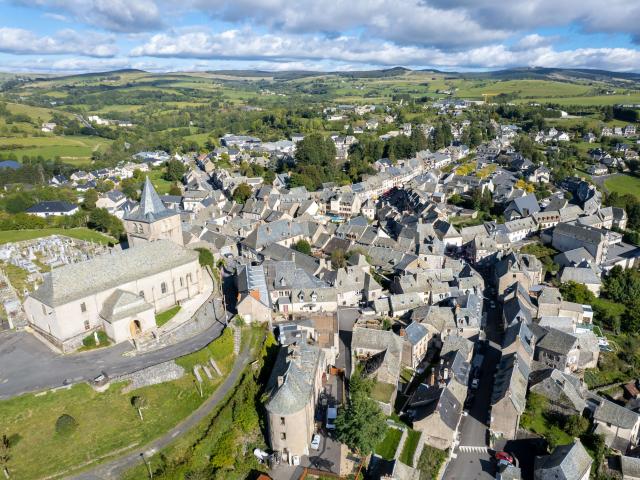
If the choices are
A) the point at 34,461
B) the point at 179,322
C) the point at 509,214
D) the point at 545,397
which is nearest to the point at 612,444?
the point at 545,397

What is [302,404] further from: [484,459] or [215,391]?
[484,459]

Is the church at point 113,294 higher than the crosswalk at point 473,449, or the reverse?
the church at point 113,294

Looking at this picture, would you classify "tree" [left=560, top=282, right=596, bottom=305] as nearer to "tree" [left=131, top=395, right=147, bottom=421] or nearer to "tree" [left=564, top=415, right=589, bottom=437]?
"tree" [left=564, top=415, right=589, bottom=437]

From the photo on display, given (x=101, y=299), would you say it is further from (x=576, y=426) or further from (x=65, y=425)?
(x=576, y=426)

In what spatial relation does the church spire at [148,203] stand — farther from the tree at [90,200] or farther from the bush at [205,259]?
the tree at [90,200]

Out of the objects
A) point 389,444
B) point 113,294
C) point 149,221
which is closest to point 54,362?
point 113,294

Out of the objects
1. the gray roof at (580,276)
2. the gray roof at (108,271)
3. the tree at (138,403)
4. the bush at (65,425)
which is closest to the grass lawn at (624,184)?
the gray roof at (580,276)
